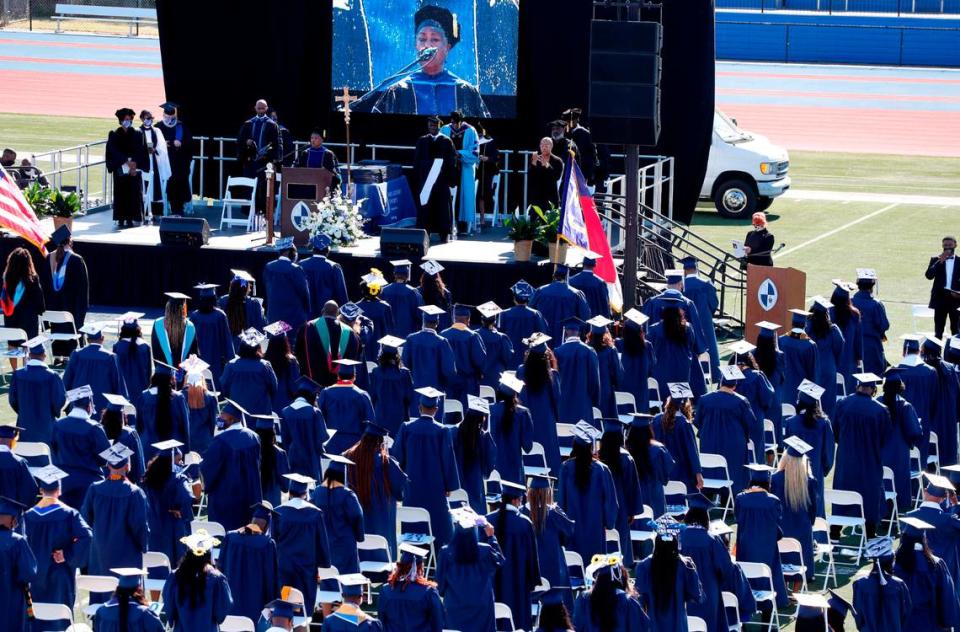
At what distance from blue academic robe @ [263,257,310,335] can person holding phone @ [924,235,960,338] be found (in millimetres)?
6832

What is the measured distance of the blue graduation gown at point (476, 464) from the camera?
43.0ft

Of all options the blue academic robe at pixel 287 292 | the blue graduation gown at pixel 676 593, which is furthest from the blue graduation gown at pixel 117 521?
the blue academic robe at pixel 287 292

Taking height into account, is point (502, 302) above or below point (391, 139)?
below

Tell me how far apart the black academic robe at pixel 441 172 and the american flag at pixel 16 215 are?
752 centimetres

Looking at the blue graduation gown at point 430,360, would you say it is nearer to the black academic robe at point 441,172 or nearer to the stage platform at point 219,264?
the stage platform at point 219,264

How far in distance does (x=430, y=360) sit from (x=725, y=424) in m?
2.77

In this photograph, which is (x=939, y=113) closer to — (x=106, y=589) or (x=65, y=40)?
(x=65, y=40)

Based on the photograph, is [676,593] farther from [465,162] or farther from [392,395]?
[465,162]

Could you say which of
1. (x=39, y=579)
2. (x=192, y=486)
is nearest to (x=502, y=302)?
(x=192, y=486)

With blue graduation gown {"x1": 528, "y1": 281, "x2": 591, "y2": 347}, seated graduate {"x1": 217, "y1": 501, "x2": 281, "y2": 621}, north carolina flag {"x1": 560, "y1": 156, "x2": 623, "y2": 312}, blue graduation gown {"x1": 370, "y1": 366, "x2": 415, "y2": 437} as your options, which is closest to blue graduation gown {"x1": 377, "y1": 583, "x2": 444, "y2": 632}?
seated graduate {"x1": 217, "y1": 501, "x2": 281, "y2": 621}

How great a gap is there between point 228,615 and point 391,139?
15735mm

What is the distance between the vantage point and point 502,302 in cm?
2061

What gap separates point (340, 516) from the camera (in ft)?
38.5

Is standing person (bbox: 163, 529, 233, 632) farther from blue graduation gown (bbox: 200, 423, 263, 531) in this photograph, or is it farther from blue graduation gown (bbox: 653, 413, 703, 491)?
blue graduation gown (bbox: 653, 413, 703, 491)
